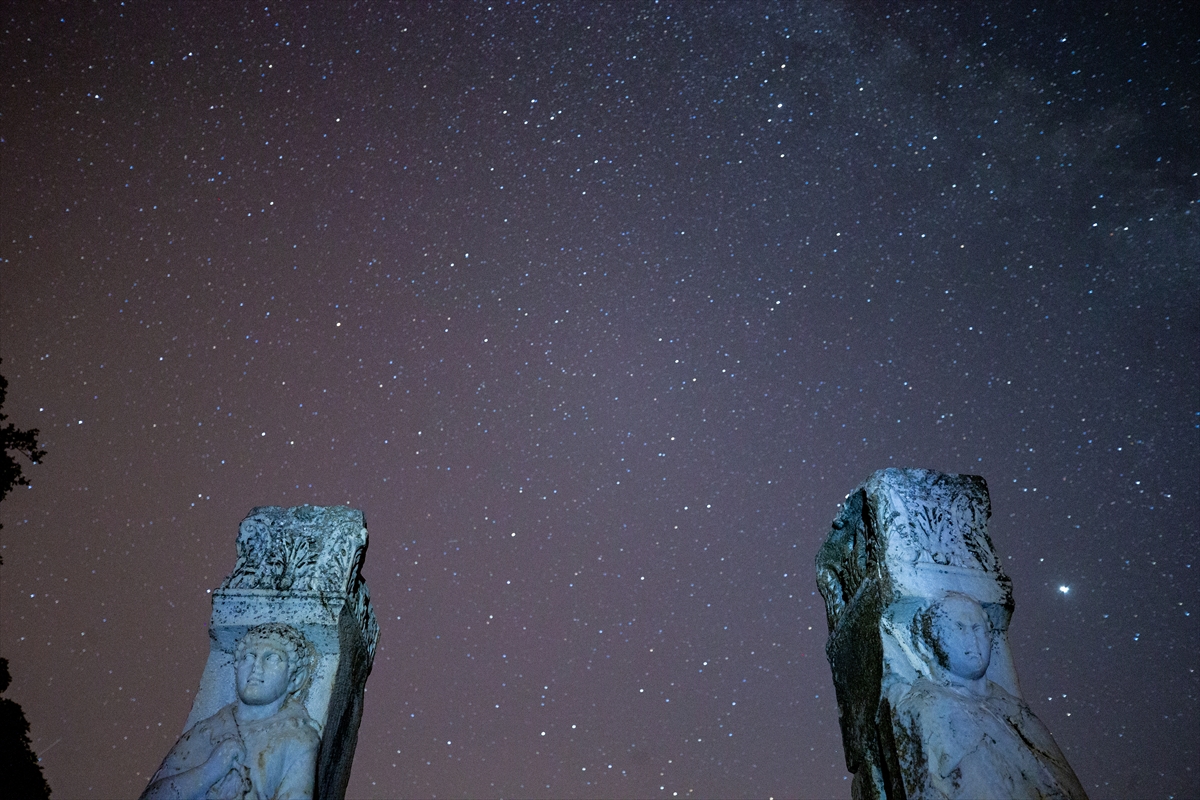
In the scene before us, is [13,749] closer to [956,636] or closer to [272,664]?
[272,664]

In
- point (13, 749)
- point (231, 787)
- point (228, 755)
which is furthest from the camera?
point (13, 749)

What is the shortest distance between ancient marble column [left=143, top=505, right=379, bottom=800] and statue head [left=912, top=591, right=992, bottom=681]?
10.5 ft

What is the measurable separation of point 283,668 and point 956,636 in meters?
3.51

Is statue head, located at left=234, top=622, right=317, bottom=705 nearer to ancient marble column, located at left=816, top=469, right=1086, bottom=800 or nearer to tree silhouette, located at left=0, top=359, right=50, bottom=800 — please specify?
ancient marble column, located at left=816, top=469, right=1086, bottom=800

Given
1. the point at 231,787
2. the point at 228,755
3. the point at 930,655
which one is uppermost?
the point at 930,655

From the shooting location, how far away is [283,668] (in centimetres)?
394

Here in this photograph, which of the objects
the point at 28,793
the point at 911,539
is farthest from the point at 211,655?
the point at 28,793

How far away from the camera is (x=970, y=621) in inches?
154

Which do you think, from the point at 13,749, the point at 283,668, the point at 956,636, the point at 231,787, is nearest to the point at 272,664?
the point at 283,668

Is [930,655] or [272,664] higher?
[930,655]

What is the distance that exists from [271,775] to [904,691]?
3181 millimetres

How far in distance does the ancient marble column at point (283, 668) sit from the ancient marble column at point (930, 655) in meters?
2.96

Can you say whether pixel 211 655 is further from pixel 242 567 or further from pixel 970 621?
pixel 970 621

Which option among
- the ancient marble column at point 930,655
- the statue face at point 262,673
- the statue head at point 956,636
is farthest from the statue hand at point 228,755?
the statue head at point 956,636
